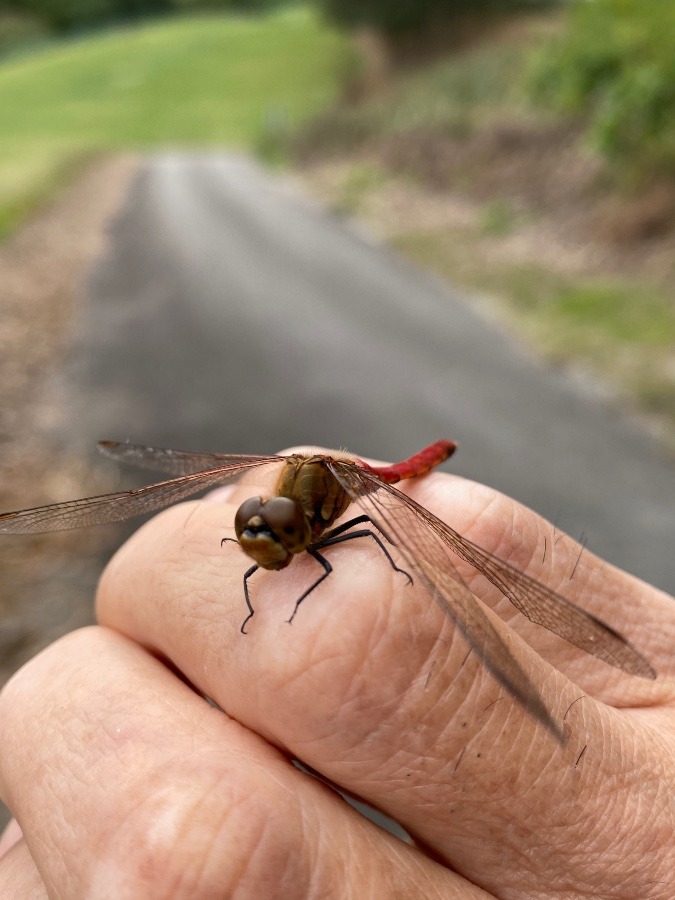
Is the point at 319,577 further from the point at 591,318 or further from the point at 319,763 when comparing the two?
the point at 591,318

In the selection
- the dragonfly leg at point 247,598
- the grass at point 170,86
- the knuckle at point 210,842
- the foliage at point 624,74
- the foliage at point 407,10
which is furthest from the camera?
the grass at point 170,86

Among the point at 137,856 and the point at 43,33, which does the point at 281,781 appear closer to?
the point at 137,856

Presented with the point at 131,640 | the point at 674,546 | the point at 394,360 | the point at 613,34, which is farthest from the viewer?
the point at 613,34

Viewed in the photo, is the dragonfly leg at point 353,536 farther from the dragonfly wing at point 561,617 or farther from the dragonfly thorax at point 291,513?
the dragonfly wing at point 561,617

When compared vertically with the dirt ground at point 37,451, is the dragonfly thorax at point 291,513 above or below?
above

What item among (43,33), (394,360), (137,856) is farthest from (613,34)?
(43,33)

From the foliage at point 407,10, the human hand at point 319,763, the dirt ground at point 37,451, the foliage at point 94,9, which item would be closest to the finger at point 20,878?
the human hand at point 319,763
